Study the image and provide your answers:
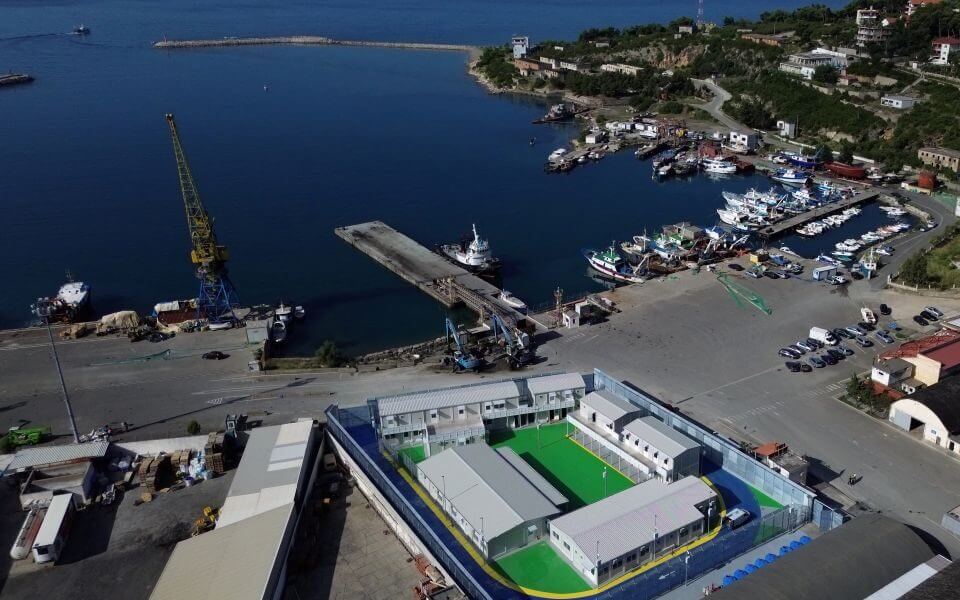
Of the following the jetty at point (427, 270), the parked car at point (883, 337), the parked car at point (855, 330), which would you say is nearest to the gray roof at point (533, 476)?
the jetty at point (427, 270)

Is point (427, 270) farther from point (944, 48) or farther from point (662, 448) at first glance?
point (944, 48)

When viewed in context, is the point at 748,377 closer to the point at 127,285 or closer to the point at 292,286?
the point at 292,286

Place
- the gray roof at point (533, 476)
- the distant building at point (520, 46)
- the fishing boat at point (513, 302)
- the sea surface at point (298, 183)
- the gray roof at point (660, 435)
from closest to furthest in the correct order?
the gray roof at point (533, 476) → the gray roof at point (660, 435) → the fishing boat at point (513, 302) → the sea surface at point (298, 183) → the distant building at point (520, 46)

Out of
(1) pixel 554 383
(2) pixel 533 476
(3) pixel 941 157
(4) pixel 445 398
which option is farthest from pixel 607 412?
(3) pixel 941 157

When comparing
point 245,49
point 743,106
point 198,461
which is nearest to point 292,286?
point 198,461

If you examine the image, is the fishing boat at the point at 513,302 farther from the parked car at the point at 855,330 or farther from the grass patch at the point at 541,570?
the grass patch at the point at 541,570

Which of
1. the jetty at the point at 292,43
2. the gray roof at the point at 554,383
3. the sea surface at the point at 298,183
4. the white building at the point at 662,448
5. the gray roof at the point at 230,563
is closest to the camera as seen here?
the gray roof at the point at 230,563
